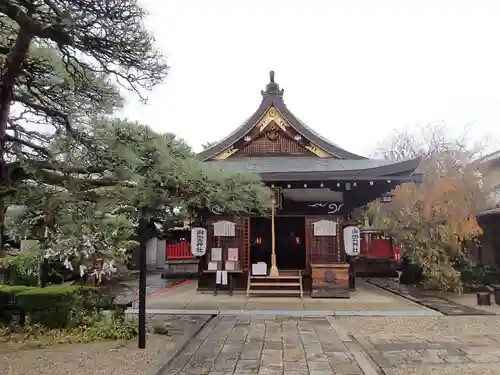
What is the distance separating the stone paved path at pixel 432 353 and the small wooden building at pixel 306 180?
527 cm

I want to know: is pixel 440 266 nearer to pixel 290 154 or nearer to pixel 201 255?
pixel 290 154

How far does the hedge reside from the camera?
7324mm

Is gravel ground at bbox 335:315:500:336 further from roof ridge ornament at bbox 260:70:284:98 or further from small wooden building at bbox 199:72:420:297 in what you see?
roof ridge ornament at bbox 260:70:284:98

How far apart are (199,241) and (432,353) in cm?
814

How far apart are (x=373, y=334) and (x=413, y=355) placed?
56.7 inches

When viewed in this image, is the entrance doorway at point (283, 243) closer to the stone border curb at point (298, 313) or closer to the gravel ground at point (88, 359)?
the stone border curb at point (298, 313)

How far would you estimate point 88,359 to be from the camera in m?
5.69

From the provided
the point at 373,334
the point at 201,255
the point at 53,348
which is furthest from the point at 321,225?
the point at 53,348

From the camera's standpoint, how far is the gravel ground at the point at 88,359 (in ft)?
17.0

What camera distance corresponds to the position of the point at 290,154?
1464 centimetres

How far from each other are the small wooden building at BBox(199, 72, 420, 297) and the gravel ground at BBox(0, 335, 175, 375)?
5.76 metres

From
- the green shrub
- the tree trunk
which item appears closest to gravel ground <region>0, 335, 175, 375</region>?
the green shrub

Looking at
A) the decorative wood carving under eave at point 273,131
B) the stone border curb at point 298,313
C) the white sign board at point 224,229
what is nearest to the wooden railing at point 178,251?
the decorative wood carving under eave at point 273,131

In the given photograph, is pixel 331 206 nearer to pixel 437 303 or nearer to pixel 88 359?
pixel 437 303
